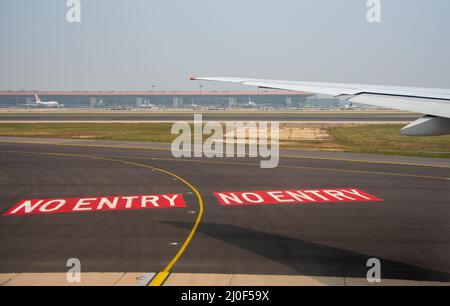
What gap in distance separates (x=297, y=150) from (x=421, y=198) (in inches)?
819

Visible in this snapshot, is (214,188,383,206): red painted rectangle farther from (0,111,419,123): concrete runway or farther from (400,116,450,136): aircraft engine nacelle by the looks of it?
(0,111,419,123): concrete runway

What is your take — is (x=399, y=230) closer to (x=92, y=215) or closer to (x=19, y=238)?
(x=92, y=215)

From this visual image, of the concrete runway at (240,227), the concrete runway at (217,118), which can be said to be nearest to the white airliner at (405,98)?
the concrete runway at (240,227)

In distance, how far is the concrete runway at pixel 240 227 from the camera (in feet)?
43.0

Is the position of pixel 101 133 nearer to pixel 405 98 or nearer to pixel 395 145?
pixel 395 145

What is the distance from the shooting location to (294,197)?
74.0 feet

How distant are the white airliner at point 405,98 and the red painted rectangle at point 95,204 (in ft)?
34.3

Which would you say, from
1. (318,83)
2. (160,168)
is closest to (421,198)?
(318,83)

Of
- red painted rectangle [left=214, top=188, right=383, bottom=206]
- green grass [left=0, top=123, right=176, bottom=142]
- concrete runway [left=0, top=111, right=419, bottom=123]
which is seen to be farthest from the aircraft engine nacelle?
concrete runway [left=0, top=111, right=419, bottom=123]

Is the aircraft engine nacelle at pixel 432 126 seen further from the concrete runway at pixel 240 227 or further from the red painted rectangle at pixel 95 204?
the red painted rectangle at pixel 95 204

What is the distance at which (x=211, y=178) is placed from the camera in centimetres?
2805

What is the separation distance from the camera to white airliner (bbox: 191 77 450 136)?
953cm

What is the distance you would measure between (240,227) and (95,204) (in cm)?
771

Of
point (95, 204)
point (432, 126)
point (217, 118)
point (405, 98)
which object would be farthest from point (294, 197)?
point (217, 118)
